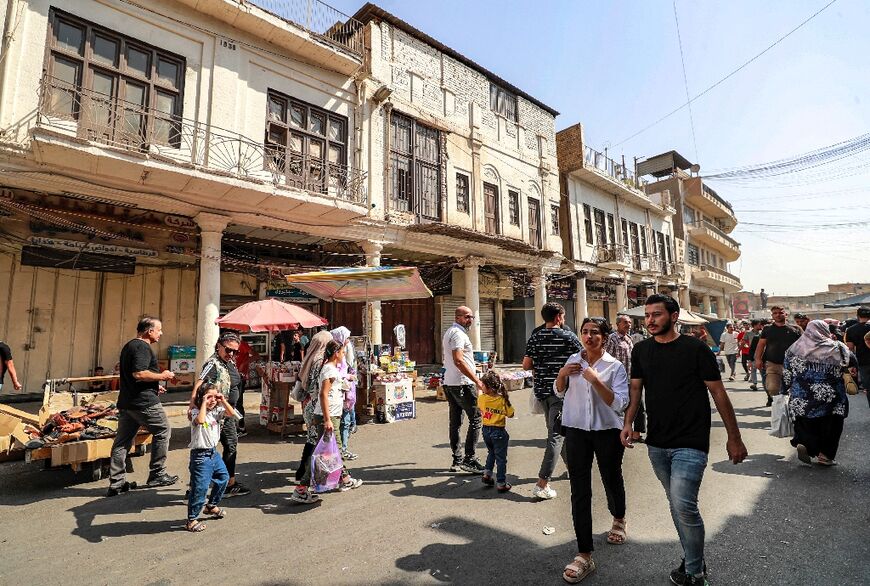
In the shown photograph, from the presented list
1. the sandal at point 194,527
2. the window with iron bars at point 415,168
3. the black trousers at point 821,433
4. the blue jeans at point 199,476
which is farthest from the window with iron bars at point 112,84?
the black trousers at point 821,433

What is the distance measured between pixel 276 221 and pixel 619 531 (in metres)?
10.1

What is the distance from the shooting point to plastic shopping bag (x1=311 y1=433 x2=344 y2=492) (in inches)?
170

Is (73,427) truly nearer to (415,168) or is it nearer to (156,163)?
(156,163)

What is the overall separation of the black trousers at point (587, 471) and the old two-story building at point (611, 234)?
1809 cm

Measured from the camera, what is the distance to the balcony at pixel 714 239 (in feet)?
101

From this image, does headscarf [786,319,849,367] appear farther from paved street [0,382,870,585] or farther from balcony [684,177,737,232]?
balcony [684,177,737,232]

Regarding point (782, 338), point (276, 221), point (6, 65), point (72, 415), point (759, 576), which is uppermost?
point (6, 65)

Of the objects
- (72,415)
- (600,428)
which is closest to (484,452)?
(600,428)

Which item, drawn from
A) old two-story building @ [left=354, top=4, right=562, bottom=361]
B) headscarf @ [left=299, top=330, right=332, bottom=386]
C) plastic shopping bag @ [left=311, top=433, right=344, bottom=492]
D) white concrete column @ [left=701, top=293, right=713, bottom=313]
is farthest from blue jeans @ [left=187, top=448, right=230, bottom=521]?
white concrete column @ [left=701, top=293, right=713, bottom=313]

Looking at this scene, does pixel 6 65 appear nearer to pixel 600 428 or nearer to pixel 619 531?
pixel 600 428

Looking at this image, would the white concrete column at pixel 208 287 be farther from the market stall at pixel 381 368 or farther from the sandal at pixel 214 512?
the sandal at pixel 214 512

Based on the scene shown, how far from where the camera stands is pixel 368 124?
13.0 meters

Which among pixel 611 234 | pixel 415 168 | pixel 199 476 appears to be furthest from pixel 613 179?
pixel 199 476

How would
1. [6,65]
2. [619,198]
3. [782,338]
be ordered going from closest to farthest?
[782,338] < [6,65] < [619,198]
